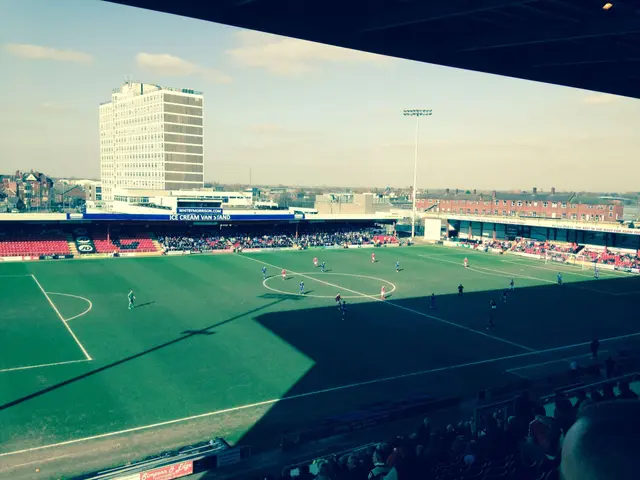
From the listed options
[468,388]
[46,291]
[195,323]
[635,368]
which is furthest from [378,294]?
[46,291]

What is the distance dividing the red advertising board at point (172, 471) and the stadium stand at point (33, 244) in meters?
57.1

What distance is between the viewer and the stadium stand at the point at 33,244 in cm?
6444

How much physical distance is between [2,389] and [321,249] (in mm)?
61325

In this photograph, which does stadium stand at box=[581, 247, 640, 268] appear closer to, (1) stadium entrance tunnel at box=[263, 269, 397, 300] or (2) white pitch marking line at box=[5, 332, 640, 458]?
(1) stadium entrance tunnel at box=[263, 269, 397, 300]

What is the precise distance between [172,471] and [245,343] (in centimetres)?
1623

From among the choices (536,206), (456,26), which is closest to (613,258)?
(536,206)

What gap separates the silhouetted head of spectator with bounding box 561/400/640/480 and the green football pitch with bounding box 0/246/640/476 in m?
19.6

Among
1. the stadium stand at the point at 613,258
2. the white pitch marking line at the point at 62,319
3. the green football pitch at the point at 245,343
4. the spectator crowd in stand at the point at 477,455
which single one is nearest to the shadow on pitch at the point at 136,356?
the green football pitch at the point at 245,343

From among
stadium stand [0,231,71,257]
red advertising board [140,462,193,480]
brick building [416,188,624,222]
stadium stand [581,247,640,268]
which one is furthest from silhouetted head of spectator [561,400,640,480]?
brick building [416,188,624,222]

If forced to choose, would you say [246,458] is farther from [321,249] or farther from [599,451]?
[321,249]

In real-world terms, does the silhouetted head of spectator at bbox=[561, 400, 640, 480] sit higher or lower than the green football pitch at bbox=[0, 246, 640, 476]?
higher

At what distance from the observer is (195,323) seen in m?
37.5

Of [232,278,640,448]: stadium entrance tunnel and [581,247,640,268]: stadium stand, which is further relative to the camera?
[581,247,640,268]: stadium stand

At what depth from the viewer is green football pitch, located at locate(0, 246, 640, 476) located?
22.6m
